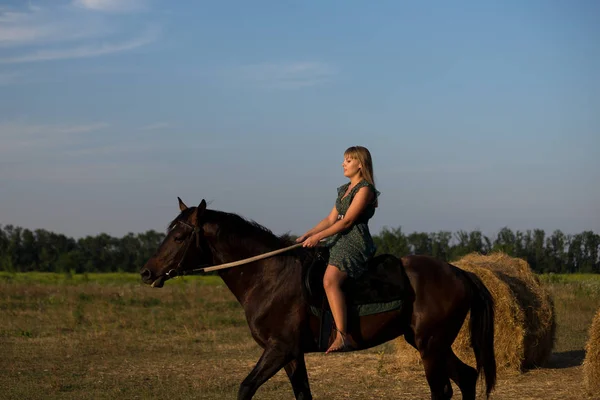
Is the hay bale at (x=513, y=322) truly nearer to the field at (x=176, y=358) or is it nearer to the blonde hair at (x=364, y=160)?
the field at (x=176, y=358)

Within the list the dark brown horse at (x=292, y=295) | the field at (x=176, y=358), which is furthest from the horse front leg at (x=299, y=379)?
the field at (x=176, y=358)

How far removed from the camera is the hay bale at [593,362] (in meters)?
8.92

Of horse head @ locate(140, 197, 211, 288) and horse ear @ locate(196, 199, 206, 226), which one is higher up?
horse ear @ locate(196, 199, 206, 226)

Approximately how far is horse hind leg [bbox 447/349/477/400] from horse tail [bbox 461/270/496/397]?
117mm

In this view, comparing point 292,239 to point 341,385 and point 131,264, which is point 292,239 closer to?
point 341,385

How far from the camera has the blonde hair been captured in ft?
23.4

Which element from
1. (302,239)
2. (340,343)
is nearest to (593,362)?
(340,343)

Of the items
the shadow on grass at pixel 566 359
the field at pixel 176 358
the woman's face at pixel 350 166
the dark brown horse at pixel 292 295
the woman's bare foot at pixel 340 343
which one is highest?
the woman's face at pixel 350 166

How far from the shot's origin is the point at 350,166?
23.5ft

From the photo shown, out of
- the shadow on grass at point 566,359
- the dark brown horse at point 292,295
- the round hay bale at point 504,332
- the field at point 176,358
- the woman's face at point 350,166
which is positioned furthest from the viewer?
the shadow on grass at point 566,359

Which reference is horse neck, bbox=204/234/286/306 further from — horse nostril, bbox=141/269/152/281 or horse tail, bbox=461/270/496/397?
horse tail, bbox=461/270/496/397

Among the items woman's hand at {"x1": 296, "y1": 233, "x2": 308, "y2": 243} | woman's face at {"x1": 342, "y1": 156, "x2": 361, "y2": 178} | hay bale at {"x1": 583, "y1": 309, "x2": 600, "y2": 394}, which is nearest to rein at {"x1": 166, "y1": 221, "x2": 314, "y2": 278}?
woman's hand at {"x1": 296, "y1": 233, "x2": 308, "y2": 243}

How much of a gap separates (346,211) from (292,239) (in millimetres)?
668

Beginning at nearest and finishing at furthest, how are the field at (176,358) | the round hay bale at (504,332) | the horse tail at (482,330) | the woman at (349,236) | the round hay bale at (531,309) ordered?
the woman at (349,236) → the horse tail at (482,330) → the field at (176,358) → the round hay bale at (504,332) → the round hay bale at (531,309)
